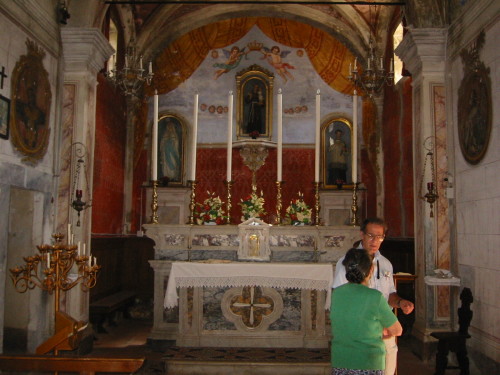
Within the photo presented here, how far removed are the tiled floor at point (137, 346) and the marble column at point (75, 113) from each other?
684mm

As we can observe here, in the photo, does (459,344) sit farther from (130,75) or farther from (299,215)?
(130,75)

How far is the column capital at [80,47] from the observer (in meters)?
7.85

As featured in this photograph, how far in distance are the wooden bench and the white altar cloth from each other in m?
2.39

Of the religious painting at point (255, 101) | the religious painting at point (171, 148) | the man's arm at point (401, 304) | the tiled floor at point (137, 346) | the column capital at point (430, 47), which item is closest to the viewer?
the man's arm at point (401, 304)

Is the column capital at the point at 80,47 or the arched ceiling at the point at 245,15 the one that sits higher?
the arched ceiling at the point at 245,15

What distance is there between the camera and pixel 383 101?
39.2 feet

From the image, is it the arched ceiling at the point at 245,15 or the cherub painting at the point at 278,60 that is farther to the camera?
the cherub painting at the point at 278,60

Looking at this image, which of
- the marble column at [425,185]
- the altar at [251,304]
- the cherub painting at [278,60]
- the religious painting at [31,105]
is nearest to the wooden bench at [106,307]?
the altar at [251,304]

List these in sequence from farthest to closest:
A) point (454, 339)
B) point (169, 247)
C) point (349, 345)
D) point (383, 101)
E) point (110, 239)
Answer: point (383, 101), point (110, 239), point (169, 247), point (454, 339), point (349, 345)

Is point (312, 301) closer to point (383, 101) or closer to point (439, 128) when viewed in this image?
point (439, 128)

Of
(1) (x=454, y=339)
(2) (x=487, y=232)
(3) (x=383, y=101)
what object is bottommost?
(1) (x=454, y=339)

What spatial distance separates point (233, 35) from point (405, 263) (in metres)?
6.26

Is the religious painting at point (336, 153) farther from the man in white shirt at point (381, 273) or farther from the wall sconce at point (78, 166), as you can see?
the man in white shirt at point (381, 273)

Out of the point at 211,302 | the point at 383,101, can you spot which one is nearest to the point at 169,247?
the point at 211,302
